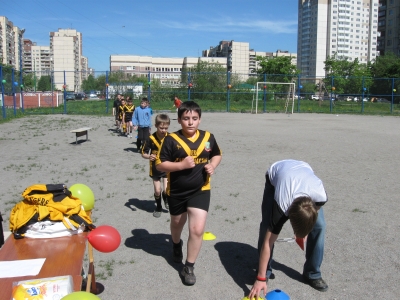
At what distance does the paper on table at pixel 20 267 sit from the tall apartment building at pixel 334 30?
13714 centimetres

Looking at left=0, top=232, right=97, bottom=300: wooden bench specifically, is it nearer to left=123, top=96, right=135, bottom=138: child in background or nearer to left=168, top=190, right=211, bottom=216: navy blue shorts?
left=168, top=190, right=211, bottom=216: navy blue shorts

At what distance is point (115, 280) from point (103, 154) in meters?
8.28

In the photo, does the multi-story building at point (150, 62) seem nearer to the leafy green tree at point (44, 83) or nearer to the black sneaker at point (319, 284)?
the leafy green tree at point (44, 83)

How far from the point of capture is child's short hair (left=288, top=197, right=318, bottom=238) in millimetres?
3199

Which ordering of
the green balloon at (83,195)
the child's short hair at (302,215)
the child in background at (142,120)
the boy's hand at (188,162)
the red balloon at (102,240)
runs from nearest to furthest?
1. the child's short hair at (302,215)
2. the red balloon at (102,240)
3. the boy's hand at (188,162)
4. the green balloon at (83,195)
5. the child in background at (142,120)

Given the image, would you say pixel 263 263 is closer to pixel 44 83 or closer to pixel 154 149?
pixel 154 149

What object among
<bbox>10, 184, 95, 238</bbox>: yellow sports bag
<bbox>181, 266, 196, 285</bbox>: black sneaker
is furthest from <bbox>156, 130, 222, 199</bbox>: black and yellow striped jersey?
<bbox>10, 184, 95, 238</bbox>: yellow sports bag

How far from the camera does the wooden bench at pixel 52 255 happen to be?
2.96 meters

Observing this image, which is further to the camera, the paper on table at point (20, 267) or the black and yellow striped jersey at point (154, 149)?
the black and yellow striped jersey at point (154, 149)

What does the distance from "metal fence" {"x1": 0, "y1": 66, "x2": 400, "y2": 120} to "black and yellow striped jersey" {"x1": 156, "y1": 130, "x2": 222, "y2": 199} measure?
28273 mm

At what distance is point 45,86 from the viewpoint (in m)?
33.7

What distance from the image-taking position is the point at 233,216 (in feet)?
20.9

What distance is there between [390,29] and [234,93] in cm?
8722

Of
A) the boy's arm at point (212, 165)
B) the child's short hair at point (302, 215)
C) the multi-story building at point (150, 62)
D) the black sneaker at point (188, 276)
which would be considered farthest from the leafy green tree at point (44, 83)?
the multi-story building at point (150, 62)
